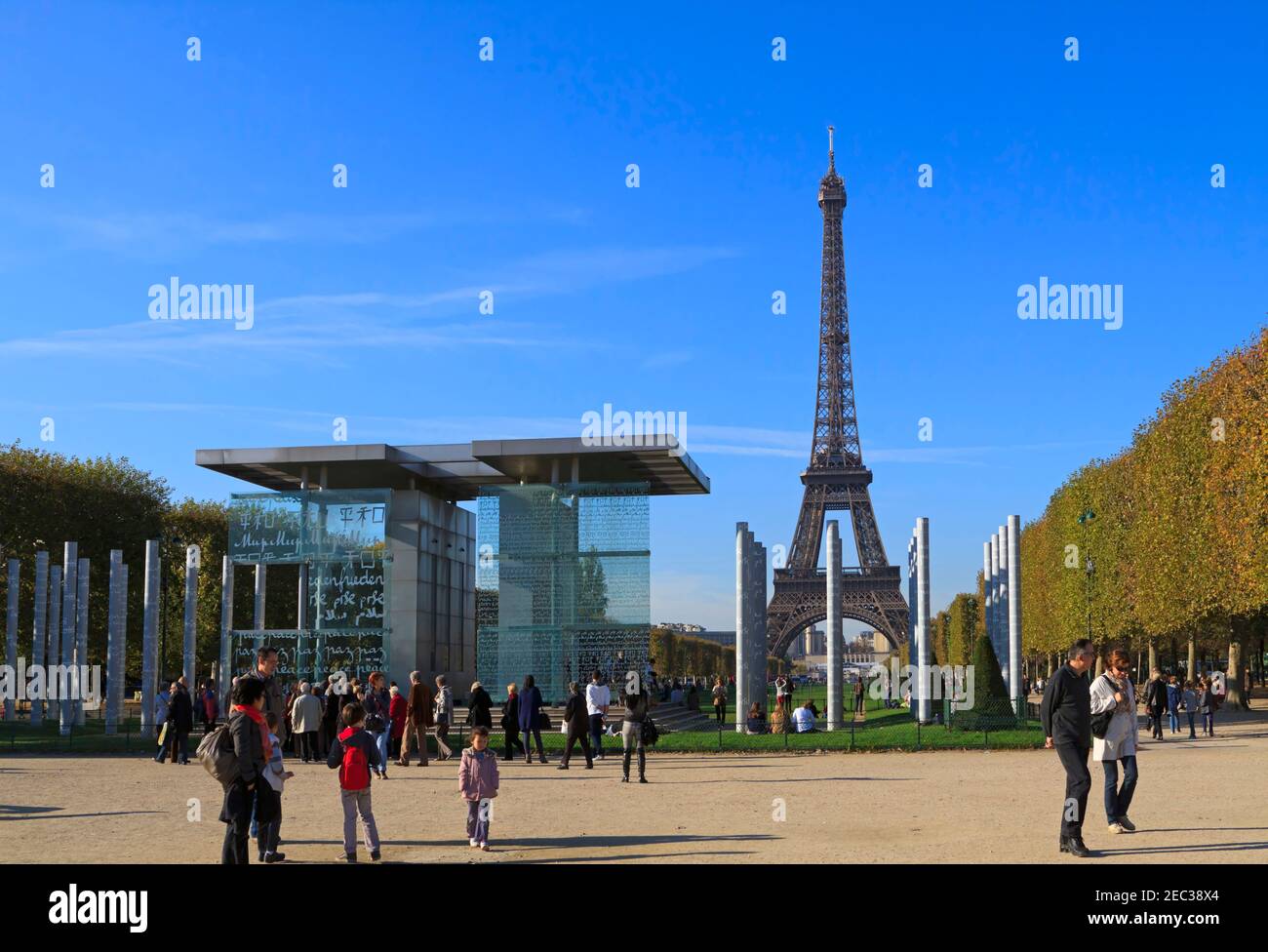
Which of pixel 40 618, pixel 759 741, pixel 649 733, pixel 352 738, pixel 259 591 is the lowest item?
pixel 759 741

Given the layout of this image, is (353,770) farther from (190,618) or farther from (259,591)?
(259,591)

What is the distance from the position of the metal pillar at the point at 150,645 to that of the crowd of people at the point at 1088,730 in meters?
26.3

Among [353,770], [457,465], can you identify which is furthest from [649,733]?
[457,465]

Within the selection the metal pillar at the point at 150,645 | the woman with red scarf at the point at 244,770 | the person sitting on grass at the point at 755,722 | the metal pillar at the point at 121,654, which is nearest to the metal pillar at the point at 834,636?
the person sitting on grass at the point at 755,722

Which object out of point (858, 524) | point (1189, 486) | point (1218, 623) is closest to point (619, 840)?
point (1189, 486)

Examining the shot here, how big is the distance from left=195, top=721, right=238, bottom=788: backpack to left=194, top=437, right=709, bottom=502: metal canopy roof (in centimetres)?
2645

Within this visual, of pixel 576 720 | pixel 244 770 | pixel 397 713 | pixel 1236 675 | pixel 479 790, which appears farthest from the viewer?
pixel 1236 675

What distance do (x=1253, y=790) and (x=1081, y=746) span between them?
7792mm

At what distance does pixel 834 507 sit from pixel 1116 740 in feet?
279

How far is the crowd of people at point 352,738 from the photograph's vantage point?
36.0 feet

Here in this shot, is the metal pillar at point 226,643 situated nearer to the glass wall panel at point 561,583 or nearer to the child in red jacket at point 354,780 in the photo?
the glass wall panel at point 561,583

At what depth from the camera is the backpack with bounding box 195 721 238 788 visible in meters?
10.9

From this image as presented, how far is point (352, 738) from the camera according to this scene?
12.5m
